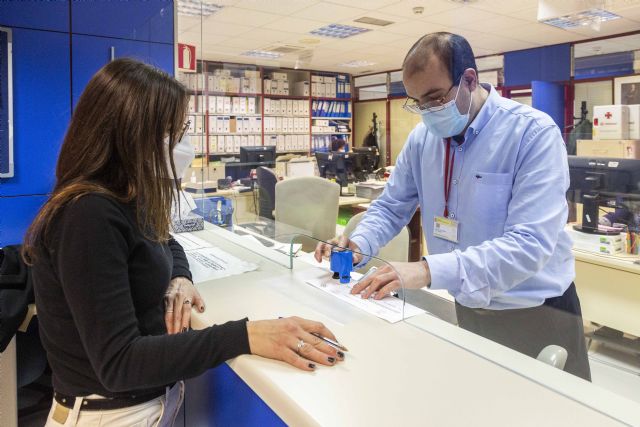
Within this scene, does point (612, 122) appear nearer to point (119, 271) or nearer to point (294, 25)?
point (294, 25)

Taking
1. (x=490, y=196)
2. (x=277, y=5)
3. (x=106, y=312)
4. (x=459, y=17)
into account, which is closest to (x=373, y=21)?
(x=459, y=17)

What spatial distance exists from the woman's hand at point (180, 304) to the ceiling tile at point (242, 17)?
452 centimetres

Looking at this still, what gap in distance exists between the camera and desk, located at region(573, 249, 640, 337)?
8.86 feet

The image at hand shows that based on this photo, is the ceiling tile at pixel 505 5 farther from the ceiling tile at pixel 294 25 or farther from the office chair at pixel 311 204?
the office chair at pixel 311 204

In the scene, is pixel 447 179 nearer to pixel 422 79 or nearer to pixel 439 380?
pixel 422 79

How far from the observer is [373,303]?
1201 millimetres

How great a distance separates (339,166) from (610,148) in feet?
9.02

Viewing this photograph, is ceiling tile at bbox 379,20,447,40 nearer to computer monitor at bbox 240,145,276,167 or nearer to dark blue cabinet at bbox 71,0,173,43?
computer monitor at bbox 240,145,276,167

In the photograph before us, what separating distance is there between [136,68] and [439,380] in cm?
81

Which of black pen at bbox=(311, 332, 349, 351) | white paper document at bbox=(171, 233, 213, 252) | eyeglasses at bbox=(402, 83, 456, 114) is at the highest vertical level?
eyeglasses at bbox=(402, 83, 456, 114)

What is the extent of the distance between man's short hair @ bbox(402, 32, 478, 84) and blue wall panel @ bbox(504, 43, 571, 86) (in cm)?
651

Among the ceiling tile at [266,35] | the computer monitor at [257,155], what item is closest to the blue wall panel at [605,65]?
the ceiling tile at [266,35]

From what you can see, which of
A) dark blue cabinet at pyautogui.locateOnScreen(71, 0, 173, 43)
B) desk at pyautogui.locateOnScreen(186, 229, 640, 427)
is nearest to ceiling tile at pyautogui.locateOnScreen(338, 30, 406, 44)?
dark blue cabinet at pyautogui.locateOnScreen(71, 0, 173, 43)

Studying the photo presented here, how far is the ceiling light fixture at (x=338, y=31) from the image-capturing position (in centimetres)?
595
